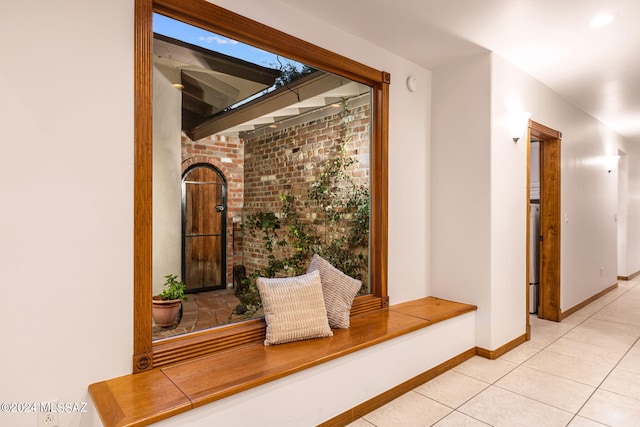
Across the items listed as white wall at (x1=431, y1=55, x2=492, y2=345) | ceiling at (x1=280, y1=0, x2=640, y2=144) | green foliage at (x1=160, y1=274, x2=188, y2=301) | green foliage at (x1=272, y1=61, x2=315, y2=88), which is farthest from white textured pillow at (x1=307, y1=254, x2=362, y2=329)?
ceiling at (x1=280, y1=0, x2=640, y2=144)

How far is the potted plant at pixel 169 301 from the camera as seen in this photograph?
1965mm

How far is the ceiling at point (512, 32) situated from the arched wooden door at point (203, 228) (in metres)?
1.25

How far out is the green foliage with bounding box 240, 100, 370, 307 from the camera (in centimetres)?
257

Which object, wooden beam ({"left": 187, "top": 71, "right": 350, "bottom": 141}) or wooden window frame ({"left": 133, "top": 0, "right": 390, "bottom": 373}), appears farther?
wooden beam ({"left": 187, "top": 71, "right": 350, "bottom": 141})

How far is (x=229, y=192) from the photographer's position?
91.4 inches

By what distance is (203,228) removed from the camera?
2.21 meters

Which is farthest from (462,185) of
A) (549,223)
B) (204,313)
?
(204,313)

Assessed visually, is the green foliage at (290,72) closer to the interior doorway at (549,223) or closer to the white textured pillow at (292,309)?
the white textured pillow at (292,309)

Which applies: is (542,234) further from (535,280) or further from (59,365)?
(59,365)

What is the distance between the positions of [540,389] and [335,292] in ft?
5.17

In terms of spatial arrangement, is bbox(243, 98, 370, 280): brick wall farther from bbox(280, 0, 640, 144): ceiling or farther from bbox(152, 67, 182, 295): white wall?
bbox(280, 0, 640, 144): ceiling

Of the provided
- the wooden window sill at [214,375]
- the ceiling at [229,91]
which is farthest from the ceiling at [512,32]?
the wooden window sill at [214,375]

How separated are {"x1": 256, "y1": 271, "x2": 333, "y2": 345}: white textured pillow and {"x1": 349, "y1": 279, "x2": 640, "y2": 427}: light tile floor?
0.61 metres

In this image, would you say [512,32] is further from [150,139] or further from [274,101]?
[150,139]
